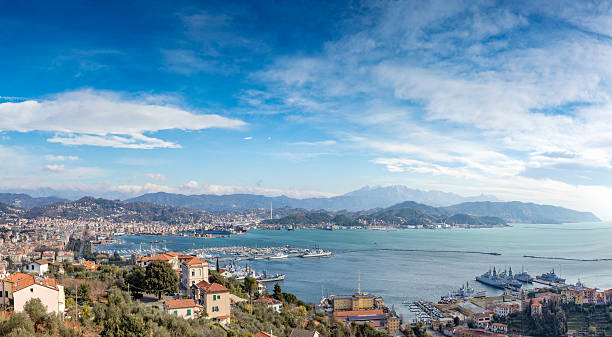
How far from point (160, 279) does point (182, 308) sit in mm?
1857

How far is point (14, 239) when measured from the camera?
136ft

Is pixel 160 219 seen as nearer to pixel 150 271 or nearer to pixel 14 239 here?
pixel 14 239

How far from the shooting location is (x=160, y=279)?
969 cm

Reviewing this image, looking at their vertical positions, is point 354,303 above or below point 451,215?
above

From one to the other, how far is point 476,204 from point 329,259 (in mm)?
127573

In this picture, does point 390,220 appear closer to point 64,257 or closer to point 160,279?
point 64,257

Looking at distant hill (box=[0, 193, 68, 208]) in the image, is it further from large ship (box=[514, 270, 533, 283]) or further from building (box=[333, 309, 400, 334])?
large ship (box=[514, 270, 533, 283])

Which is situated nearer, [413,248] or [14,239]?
[14,239]

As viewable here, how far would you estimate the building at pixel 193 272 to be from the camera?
35.6ft

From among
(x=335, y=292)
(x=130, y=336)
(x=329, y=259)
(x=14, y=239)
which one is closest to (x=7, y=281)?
(x=130, y=336)

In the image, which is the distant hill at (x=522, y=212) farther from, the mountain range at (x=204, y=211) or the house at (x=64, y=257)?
the house at (x=64, y=257)

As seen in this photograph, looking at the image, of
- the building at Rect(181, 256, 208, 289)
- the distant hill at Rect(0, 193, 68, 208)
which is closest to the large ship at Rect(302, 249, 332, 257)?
the building at Rect(181, 256, 208, 289)

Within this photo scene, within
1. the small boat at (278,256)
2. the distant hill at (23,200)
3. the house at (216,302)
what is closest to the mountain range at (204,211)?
the distant hill at (23,200)

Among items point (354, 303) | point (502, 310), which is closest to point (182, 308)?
point (354, 303)
